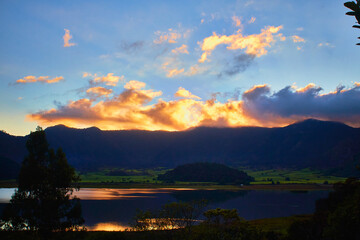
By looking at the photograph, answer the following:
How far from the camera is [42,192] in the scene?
1795 inches

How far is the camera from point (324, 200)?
255 ft

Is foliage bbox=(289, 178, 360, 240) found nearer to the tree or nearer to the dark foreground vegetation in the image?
the dark foreground vegetation

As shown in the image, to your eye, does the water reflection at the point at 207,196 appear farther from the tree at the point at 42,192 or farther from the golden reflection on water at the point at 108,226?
the tree at the point at 42,192

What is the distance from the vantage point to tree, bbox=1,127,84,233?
144 feet

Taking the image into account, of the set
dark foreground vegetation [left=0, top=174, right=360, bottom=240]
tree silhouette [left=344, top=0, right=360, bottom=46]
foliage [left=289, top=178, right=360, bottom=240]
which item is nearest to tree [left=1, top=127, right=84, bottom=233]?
dark foreground vegetation [left=0, top=174, right=360, bottom=240]

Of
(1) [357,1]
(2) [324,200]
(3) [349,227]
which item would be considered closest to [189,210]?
(3) [349,227]

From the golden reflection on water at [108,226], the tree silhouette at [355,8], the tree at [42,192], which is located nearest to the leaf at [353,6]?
the tree silhouette at [355,8]

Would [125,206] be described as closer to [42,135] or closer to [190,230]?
[42,135]

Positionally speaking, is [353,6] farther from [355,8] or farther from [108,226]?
[108,226]

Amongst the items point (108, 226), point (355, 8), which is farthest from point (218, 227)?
point (108, 226)

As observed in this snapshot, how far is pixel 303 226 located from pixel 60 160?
126ft

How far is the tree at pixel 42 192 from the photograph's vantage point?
144 ft

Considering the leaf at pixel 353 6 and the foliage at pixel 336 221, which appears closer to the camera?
the leaf at pixel 353 6

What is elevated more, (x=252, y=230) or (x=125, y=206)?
(x=252, y=230)
